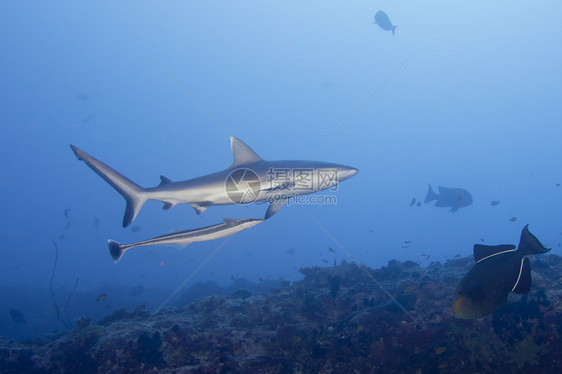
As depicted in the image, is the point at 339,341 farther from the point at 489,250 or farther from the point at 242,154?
the point at 242,154

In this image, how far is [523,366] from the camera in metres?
4.44

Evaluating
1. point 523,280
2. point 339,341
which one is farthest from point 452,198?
point 523,280

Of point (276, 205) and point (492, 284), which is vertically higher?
point (276, 205)

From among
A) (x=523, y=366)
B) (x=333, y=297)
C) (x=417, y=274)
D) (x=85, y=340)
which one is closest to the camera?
(x=523, y=366)

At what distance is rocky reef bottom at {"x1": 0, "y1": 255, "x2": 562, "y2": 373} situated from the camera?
4820mm

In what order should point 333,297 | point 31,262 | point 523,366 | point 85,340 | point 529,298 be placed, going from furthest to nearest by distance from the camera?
point 31,262, point 333,297, point 85,340, point 529,298, point 523,366

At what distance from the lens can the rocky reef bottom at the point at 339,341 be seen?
4.82m

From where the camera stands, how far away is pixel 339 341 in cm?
573

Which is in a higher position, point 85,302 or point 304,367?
point 304,367

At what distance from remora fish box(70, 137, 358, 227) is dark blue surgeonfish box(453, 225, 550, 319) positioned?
3478 millimetres

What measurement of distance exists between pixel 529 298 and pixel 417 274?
13.6ft

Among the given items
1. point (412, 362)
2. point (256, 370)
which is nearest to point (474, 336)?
point (412, 362)

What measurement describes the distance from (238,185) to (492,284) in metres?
4.42

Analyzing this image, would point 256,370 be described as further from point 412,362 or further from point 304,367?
point 412,362
